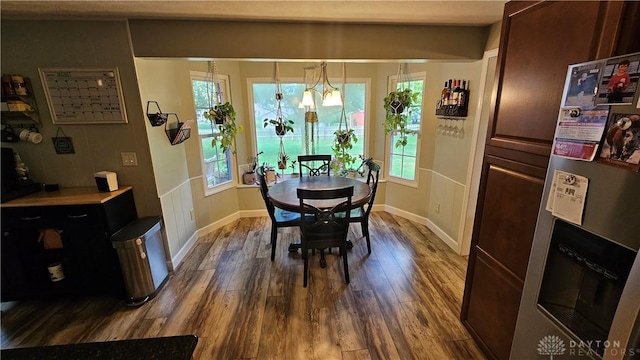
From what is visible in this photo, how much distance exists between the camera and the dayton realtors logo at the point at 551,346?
3.57 feet

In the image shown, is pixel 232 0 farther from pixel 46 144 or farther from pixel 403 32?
pixel 46 144

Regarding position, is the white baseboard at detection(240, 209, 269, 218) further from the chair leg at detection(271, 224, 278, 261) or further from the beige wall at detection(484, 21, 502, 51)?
the beige wall at detection(484, 21, 502, 51)

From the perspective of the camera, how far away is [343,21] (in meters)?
2.19

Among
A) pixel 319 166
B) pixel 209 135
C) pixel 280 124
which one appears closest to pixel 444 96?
pixel 319 166

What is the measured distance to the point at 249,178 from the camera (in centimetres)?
396

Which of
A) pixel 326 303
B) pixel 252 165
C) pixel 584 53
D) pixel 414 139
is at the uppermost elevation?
pixel 584 53

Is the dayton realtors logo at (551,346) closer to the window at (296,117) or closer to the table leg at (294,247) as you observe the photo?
the table leg at (294,247)

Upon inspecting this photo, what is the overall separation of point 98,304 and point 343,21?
3.22 metres

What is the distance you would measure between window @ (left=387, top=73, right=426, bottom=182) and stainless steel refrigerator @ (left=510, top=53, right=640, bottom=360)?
8.38ft

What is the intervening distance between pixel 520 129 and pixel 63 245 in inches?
131

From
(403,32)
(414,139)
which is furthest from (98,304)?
(414,139)

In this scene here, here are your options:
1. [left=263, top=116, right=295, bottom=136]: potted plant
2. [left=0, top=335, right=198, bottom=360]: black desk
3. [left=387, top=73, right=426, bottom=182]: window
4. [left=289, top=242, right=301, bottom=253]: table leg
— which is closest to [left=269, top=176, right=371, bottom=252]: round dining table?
[left=289, top=242, right=301, bottom=253]: table leg

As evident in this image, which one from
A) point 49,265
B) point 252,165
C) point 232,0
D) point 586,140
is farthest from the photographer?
point 252,165

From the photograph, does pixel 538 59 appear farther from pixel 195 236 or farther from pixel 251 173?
pixel 195 236
